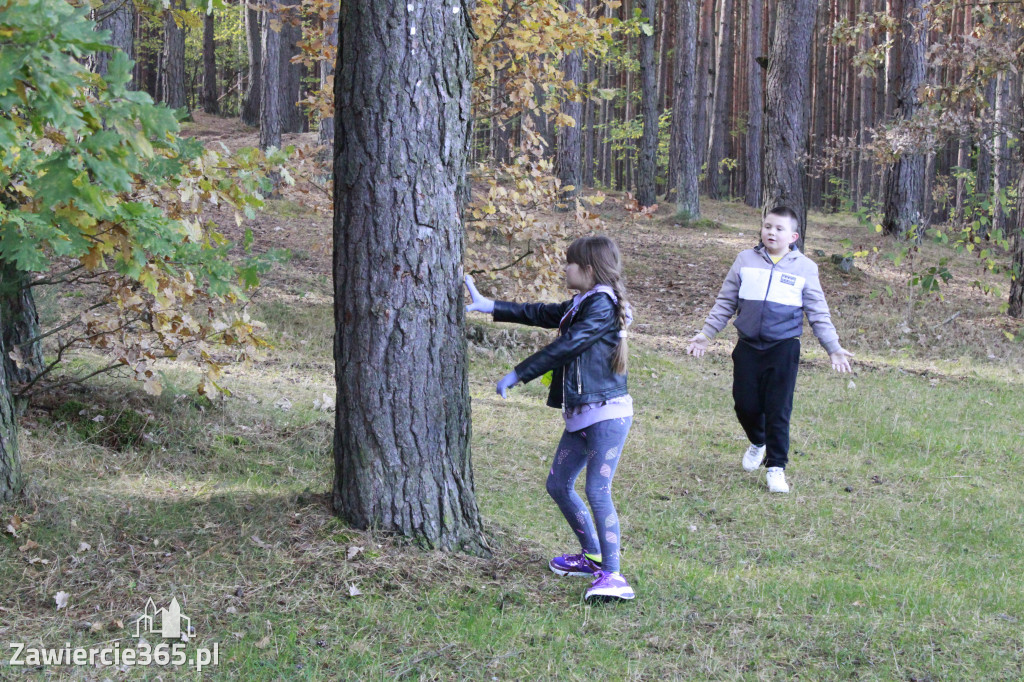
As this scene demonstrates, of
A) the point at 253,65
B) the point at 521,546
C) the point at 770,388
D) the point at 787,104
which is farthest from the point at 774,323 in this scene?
the point at 253,65

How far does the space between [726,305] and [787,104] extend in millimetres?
8737

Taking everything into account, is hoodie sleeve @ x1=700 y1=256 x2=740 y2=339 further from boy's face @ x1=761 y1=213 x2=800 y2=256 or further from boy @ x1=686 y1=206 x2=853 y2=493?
boy's face @ x1=761 y1=213 x2=800 y2=256

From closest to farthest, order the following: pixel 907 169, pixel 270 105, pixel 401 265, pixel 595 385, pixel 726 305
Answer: pixel 401 265
pixel 595 385
pixel 726 305
pixel 270 105
pixel 907 169

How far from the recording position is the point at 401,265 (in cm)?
378

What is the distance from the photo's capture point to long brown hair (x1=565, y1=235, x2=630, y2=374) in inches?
156

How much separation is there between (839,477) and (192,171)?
16.2ft

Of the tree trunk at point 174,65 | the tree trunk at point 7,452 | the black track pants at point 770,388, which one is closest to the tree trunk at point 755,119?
the tree trunk at point 174,65

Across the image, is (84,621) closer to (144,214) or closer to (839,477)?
(144,214)

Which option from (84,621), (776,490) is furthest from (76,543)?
(776,490)

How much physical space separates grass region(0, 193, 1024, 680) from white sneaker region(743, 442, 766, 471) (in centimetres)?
13

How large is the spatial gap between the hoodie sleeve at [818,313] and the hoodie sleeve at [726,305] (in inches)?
19.1

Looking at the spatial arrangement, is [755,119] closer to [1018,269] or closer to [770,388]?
[1018,269]

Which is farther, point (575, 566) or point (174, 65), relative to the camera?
point (174, 65)

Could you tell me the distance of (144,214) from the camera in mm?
3150
